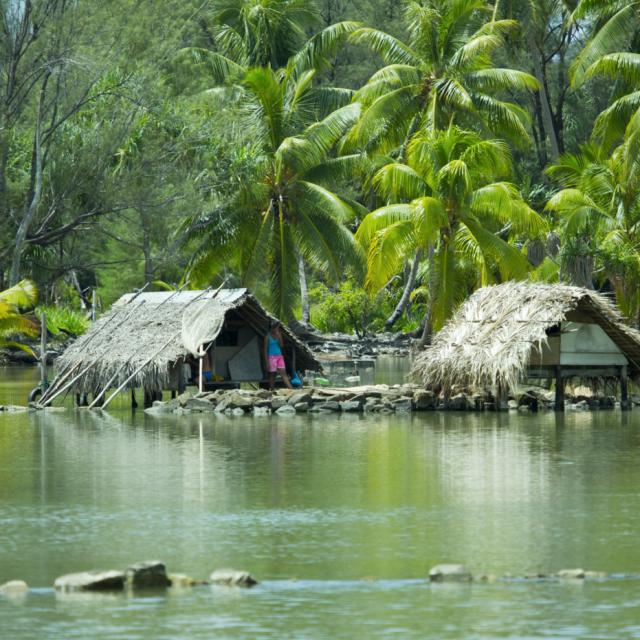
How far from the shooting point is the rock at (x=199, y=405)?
23.9 metres

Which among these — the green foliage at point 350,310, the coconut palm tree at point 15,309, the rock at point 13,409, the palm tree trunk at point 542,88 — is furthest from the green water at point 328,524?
the green foliage at point 350,310

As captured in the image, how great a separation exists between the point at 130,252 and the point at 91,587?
38.7 metres

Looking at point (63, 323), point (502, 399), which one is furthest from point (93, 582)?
point (63, 323)

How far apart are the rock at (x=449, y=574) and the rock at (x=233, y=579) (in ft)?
4.14

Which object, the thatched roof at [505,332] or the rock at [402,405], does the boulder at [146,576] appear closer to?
the thatched roof at [505,332]

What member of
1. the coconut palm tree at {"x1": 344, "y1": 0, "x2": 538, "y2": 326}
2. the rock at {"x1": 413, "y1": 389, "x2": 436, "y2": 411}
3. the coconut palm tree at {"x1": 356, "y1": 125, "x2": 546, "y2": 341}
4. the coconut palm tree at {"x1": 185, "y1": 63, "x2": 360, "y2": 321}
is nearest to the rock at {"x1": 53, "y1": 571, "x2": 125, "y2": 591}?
the rock at {"x1": 413, "y1": 389, "x2": 436, "y2": 411}

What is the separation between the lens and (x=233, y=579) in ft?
30.6

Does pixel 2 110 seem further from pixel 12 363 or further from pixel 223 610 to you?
pixel 223 610

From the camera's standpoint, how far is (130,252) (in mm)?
47281

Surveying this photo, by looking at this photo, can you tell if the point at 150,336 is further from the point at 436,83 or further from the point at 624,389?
the point at 436,83

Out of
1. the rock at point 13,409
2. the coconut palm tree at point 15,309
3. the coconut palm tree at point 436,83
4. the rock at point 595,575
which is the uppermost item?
the coconut palm tree at point 436,83

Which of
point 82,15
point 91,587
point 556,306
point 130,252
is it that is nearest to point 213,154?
point 82,15

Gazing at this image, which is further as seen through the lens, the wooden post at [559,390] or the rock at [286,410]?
the wooden post at [559,390]

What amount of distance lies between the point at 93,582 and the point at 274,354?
16816 mm
